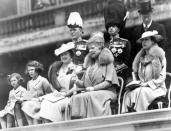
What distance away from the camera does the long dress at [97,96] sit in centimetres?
1337

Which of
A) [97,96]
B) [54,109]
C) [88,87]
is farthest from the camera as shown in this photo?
[54,109]

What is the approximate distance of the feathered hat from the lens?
1405cm

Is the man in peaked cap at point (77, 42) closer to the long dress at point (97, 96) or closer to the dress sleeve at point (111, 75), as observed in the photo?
the long dress at point (97, 96)

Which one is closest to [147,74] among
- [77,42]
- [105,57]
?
[105,57]

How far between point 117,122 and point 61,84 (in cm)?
159

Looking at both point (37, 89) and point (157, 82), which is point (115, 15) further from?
point (37, 89)

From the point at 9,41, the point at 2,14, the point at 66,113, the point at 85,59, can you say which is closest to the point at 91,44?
the point at 85,59

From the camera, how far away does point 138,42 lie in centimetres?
1387

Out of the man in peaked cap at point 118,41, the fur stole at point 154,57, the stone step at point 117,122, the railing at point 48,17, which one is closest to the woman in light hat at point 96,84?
the stone step at point 117,122

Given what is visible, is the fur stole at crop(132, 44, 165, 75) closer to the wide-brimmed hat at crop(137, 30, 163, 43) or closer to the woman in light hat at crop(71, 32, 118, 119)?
the wide-brimmed hat at crop(137, 30, 163, 43)

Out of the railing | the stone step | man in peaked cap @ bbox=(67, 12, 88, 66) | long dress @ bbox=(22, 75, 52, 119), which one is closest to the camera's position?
the stone step

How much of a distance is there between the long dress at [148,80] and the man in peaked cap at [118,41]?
323 millimetres

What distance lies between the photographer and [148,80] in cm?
1341

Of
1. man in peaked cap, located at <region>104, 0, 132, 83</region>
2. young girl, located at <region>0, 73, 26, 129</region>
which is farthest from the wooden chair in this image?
young girl, located at <region>0, 73, 26, 129</region>
